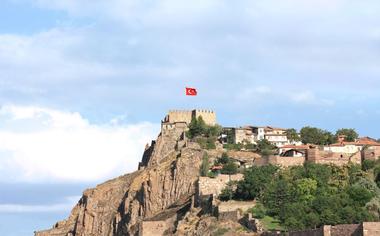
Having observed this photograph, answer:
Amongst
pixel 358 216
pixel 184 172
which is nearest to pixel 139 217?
pixel 184 172

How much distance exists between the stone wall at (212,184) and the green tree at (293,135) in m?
28.7

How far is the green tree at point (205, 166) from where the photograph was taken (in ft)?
349

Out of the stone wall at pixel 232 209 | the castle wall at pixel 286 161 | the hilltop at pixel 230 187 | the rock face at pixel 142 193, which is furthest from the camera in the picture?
the rock face at pixel 142 193

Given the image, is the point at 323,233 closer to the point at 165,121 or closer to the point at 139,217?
the point at 139,217

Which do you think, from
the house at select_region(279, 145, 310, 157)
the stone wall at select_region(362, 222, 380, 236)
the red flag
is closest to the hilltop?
the stone wall at select_region(362, 222, 380, 236)

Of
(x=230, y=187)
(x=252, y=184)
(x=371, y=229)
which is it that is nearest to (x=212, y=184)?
(x=230, y=187)

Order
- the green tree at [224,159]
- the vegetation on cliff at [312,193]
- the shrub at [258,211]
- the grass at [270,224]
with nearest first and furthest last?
the vegetation on cliff at [312,193] → the grass at [270,224] → the shrub at [258,211] → the green tree at [224,159]

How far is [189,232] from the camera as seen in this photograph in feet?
297

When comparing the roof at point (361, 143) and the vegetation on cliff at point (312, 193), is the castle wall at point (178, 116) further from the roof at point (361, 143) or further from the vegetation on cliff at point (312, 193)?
the vegetation on cliff at point (312, 193)

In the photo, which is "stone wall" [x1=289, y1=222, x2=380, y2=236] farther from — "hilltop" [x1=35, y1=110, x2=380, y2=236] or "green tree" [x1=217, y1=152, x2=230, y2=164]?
"green tree" [x1=217, y1=152, x2=230, y2=164]

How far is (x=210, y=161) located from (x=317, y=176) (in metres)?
16.0

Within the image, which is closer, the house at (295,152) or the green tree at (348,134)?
the house at (295,152)

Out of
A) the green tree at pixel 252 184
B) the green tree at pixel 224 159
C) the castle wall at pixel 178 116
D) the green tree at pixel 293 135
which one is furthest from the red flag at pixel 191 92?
the green tree at pixel 252 184

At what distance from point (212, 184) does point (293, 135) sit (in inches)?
1262
